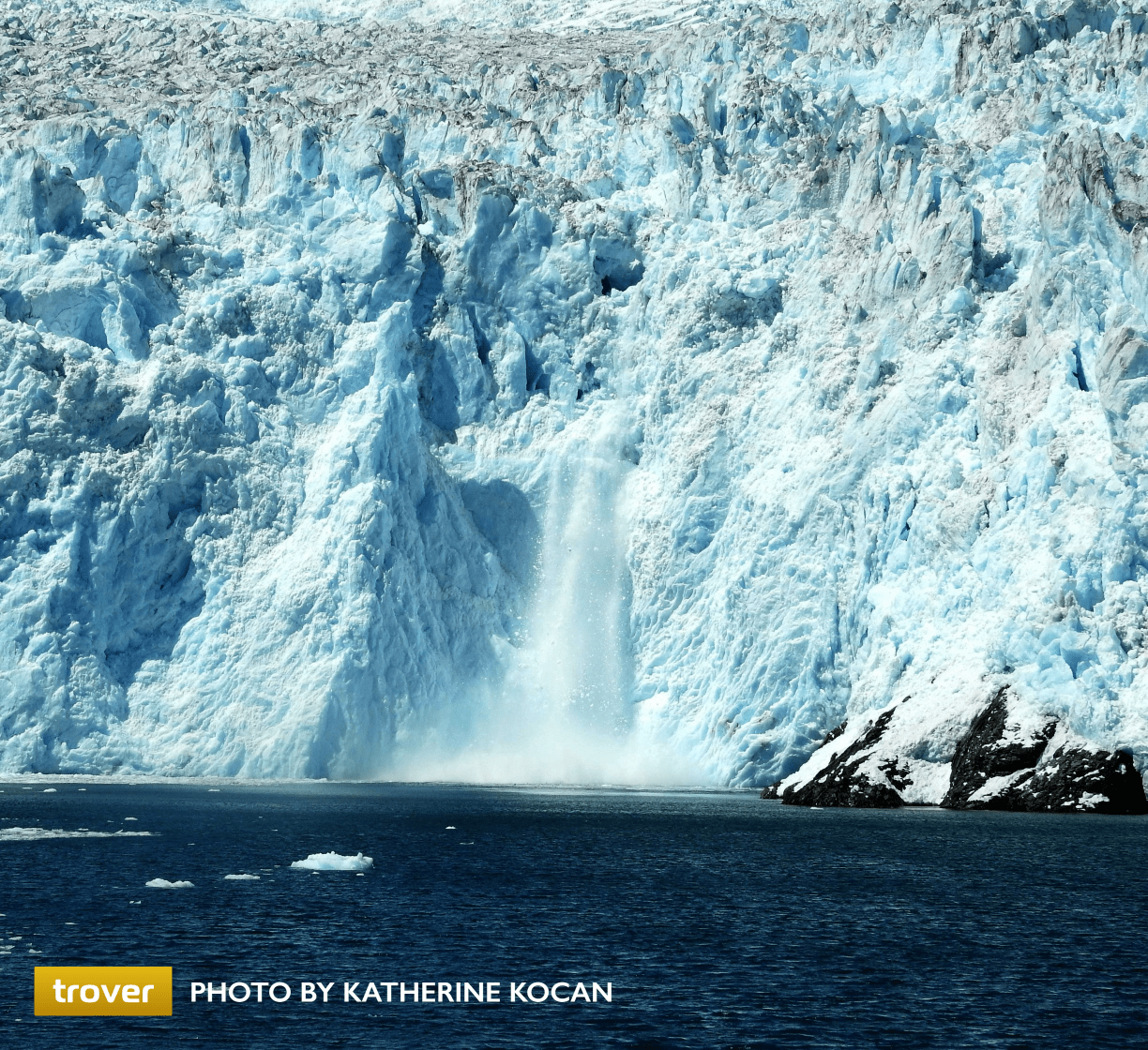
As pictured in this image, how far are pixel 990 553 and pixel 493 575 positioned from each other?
99.2 feet

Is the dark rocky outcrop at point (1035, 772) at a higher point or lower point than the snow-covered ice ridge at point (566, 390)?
lower

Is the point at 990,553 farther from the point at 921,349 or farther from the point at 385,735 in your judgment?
the point at 385,735

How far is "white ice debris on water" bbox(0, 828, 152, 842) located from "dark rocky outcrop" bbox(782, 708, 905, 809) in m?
30.0

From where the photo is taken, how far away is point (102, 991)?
3002 centimetres

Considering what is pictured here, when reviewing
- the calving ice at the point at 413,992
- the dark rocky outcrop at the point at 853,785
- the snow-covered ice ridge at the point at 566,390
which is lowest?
the dark rocky outcrop at the point at 853,785

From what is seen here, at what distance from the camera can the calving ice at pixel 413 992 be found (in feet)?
97.7

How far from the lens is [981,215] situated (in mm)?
83812

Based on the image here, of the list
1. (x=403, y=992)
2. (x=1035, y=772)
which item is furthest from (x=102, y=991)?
(x=1035, y=772)

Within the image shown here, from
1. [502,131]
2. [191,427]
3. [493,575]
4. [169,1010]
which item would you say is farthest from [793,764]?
[169,1010]

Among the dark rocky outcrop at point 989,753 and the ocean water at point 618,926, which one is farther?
the dark rocky outcrop at point 989,753

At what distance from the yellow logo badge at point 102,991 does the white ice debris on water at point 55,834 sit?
75.4 ft

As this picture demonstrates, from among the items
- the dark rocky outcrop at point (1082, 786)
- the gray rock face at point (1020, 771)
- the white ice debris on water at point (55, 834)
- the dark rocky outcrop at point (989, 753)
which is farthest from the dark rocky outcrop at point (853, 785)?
the white ice debris on water at point (55, 834)

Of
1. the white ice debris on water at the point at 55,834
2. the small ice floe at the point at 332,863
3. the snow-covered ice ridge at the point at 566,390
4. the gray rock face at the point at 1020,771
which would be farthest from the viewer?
the snow-covered ice ridge at the point at 566,390

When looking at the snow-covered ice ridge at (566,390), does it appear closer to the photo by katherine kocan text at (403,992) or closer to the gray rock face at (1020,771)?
the gray rock face at (1020,771)
